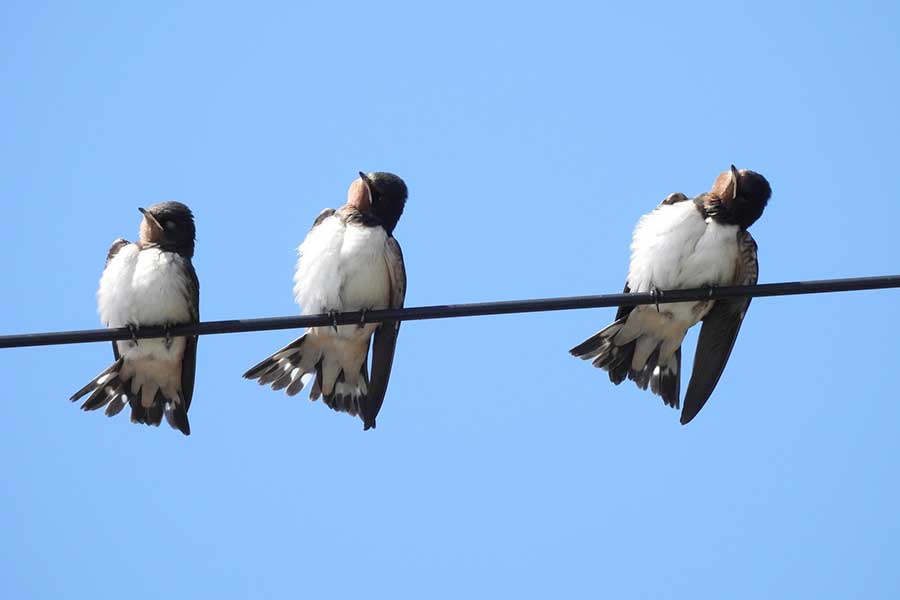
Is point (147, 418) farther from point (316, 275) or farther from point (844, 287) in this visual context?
point (844, 287)

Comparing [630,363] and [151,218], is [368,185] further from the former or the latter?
[630,363]

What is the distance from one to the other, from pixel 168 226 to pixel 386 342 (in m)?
2.06

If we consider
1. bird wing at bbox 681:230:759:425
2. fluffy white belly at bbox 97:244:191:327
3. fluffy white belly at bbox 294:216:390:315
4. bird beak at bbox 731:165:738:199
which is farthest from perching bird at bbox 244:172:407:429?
bird beak at bbox 731:165:738:199

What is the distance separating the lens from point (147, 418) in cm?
1176

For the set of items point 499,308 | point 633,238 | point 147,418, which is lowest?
point 147,418

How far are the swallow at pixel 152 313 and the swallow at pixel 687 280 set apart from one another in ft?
10.7

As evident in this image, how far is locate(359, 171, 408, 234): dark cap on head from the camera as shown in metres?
11.8

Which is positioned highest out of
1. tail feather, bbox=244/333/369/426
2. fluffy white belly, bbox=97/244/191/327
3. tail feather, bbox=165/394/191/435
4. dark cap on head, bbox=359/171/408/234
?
dark cap on head, bbox=359/171/408/234

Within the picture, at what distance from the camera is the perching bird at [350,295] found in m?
→ 11.4

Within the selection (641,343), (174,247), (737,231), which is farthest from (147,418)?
(737,231)

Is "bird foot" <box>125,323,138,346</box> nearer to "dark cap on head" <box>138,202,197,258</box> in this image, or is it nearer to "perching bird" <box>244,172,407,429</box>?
"dark cap on head" <box>138,202,197,258</box>

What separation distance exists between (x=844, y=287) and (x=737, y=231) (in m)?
2.90

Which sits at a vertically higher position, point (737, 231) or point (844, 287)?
point (737, 231)

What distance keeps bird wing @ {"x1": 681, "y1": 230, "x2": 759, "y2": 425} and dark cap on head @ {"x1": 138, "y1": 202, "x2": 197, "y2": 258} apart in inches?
172
